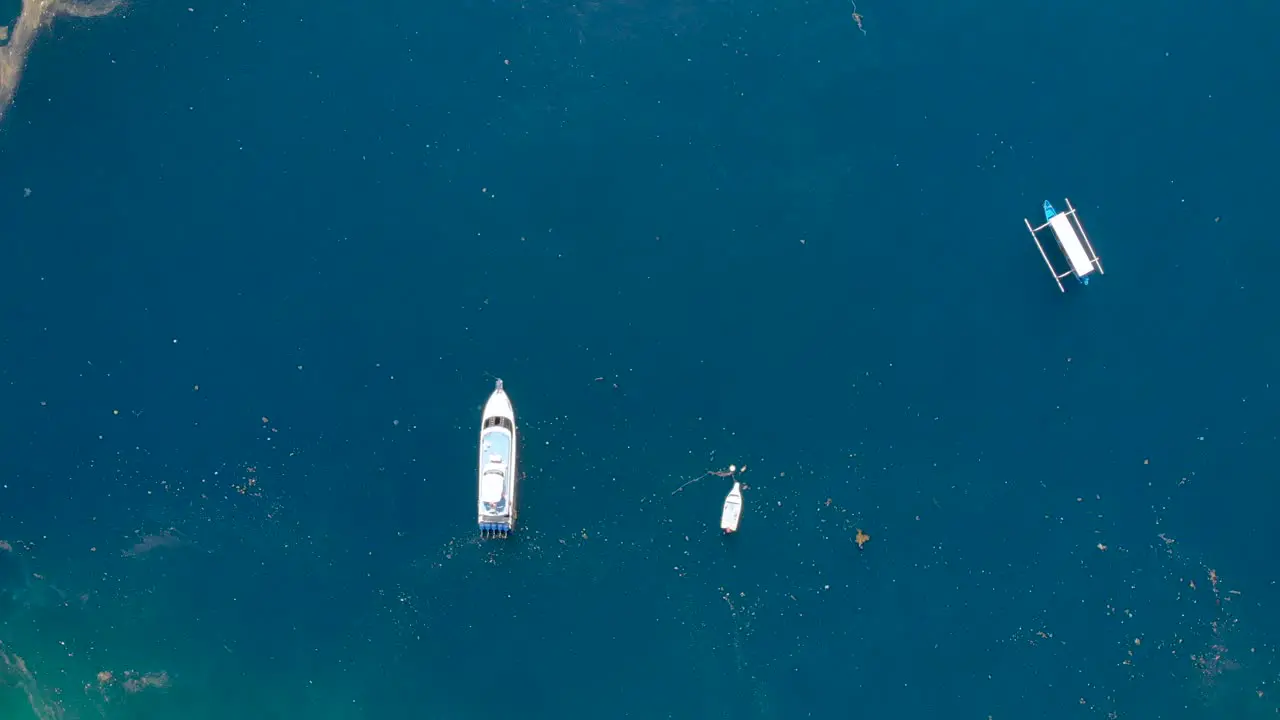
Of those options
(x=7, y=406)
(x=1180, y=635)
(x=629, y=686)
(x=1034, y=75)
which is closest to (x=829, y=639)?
(x=629, y=686)

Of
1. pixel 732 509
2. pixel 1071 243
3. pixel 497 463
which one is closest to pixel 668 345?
pixel 732 509

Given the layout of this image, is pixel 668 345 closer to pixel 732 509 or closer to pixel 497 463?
pixel 732 509

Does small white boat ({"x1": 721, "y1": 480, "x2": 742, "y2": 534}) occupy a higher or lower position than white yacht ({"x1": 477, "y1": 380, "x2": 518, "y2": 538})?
lower

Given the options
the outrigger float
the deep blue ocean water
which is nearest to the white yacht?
the deep blue ocean water

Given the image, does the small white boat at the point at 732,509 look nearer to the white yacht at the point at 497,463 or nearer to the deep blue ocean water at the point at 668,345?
the deep blue ocean water at the point at 668,345

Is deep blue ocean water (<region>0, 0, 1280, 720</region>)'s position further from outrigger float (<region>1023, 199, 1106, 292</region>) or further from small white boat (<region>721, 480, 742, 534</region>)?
small white boat (<region>721, 480, 742, 534</region>)

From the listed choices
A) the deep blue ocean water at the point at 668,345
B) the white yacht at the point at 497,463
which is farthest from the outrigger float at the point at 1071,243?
the white yacht at the point at 497,463

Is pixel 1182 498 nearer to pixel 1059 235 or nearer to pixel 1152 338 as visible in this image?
pixel 1152 338

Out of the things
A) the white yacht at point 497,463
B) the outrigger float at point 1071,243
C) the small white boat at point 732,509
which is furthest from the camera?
the small white boat at point 732,509
